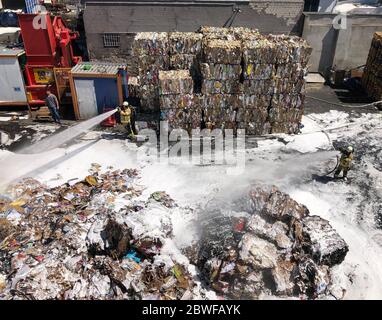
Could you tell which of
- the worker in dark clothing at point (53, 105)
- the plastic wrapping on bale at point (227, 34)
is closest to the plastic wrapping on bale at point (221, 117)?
the plastic wrapping on bale at point (227, 34)

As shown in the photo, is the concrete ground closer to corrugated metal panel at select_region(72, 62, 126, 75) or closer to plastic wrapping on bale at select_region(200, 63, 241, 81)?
corrugated metal panel at select_region(72, 62, 126, 75)

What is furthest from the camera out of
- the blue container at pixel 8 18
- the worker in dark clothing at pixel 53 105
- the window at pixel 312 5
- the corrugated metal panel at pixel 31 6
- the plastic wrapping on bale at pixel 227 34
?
the blue container at pixel 8 18

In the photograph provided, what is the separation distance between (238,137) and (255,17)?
24.8ft

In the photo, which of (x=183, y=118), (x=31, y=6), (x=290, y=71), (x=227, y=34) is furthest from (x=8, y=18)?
(x=290, y=71)

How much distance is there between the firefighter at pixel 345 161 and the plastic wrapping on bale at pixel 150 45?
7.10 m

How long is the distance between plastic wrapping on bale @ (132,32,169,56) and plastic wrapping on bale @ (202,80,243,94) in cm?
197

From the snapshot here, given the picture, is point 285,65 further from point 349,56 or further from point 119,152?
point 349,56

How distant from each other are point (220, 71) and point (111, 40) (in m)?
8.04

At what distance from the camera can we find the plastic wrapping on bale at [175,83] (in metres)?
12.9

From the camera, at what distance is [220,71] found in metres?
13.0

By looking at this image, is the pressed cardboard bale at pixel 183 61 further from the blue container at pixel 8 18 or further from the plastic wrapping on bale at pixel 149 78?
the blue container at pixel 8 18

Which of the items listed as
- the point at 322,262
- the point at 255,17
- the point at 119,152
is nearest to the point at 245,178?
the point at 322,262

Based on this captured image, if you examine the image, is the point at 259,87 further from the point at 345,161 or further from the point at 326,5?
the point at 326,5

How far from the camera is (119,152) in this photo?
43.5ft
